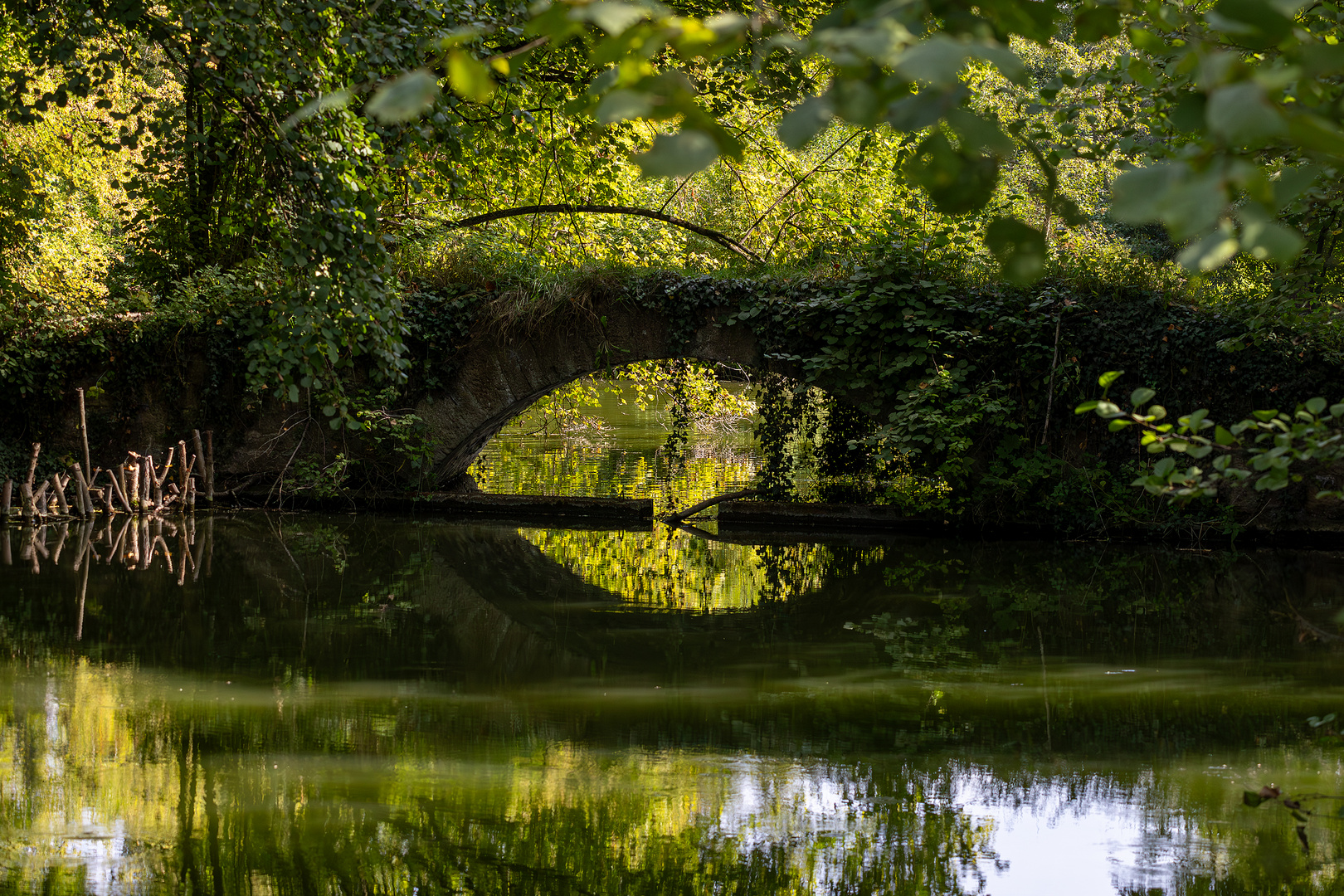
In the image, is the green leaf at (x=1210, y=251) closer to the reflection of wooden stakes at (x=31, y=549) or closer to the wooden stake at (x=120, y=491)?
the reflection of wooden stakes at (x=31, y=549)

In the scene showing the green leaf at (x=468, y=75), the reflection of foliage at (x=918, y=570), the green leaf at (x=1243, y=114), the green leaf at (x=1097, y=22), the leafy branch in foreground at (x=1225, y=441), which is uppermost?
the green leaf at (x=1097, y=22)

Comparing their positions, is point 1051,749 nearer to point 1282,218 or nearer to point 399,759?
point 399,759

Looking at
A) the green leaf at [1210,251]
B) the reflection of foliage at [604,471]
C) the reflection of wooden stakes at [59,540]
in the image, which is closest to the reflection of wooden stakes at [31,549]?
the reflection of wooden stakes at [59,540]

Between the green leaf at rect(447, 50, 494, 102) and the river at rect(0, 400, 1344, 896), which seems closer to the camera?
the green leaf at rect(447, 50, 494, 102)

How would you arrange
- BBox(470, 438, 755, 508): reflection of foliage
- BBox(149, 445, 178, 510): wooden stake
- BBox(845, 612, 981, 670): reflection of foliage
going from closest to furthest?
BBox(845, 612, 981, 670): reflection of foliage, BBox(149, 445, 178, 510): wooden stake, BBox(470, 438, 755, 508): reflection of foliage

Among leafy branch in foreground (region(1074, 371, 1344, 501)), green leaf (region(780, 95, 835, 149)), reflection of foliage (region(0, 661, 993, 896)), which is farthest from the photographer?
reflection of foliage (region(0, 661, 993, 896))

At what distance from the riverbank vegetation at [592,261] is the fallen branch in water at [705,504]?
363 millimetres

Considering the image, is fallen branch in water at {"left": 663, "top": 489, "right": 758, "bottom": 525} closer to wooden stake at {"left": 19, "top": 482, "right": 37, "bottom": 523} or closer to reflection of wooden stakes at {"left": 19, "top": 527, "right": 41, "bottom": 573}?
reflection of wooden stakes at {"left": 19, "top": 527, "right": 41, "bottom": 573}

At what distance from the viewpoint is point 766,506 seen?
1077cm

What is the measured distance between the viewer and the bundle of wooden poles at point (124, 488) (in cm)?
988

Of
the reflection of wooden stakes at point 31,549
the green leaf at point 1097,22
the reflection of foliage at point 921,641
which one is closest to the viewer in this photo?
the green leaf at point 1097,22

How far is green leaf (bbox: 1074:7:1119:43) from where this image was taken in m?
1.92

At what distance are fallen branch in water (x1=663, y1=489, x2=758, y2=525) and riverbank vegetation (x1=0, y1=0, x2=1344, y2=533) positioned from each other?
14.3 inches

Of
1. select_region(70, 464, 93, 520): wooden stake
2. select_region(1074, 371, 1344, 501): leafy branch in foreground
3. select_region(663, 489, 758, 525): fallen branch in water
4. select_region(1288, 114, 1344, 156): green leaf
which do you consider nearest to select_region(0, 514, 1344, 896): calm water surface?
select_region(1074, 371, 1344, 501): leafy branch in foreground
